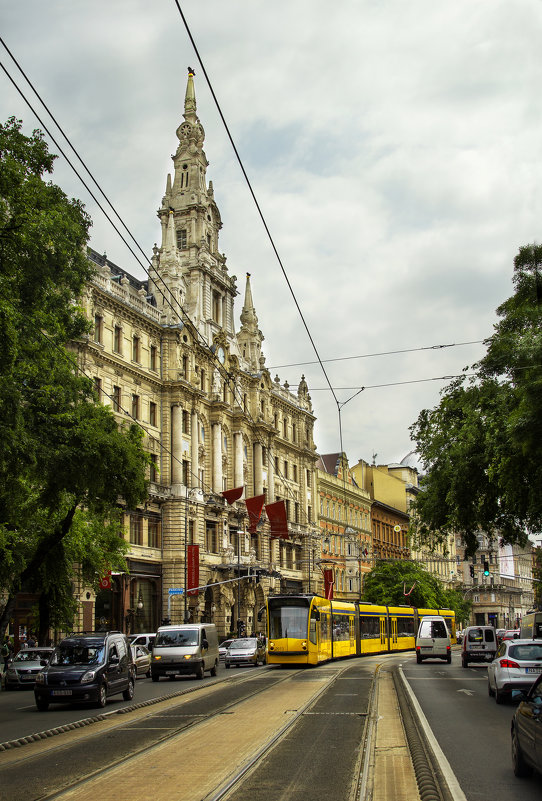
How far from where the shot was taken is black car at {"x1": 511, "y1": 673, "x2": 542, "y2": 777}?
9031 mm

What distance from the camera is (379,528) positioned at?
99938 mm

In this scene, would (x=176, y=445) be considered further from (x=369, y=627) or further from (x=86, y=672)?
(x=86, y=672)

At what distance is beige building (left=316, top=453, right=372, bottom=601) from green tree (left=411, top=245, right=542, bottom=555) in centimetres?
4752

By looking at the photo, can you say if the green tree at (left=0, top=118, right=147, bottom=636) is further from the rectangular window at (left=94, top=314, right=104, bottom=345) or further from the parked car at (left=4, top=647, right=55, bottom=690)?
the rectangular window at (left=94, top=314, right=104, bottom=345)

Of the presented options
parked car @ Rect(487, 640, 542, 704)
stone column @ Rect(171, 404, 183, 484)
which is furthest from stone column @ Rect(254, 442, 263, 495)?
parked car @ Rect(487, 640, 542, 704)

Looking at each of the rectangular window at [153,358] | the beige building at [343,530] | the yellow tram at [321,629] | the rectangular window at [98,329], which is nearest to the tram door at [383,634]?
the yellow tram at [321,629]

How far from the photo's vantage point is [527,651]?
62.7ft

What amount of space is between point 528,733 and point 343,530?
3129 inches

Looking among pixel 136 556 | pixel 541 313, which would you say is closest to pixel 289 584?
pixel 136 556

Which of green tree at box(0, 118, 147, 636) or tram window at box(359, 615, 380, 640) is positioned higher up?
green tree at box(0, 118, 147, 636)

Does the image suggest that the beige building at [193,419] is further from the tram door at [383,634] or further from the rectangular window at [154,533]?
the tram door at [383,634]

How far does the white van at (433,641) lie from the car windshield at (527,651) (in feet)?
81.1

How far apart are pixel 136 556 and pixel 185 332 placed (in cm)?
1558

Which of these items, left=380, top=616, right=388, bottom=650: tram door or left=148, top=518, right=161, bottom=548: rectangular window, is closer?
left=380, top=616, right=388, bottom=650: tram door
